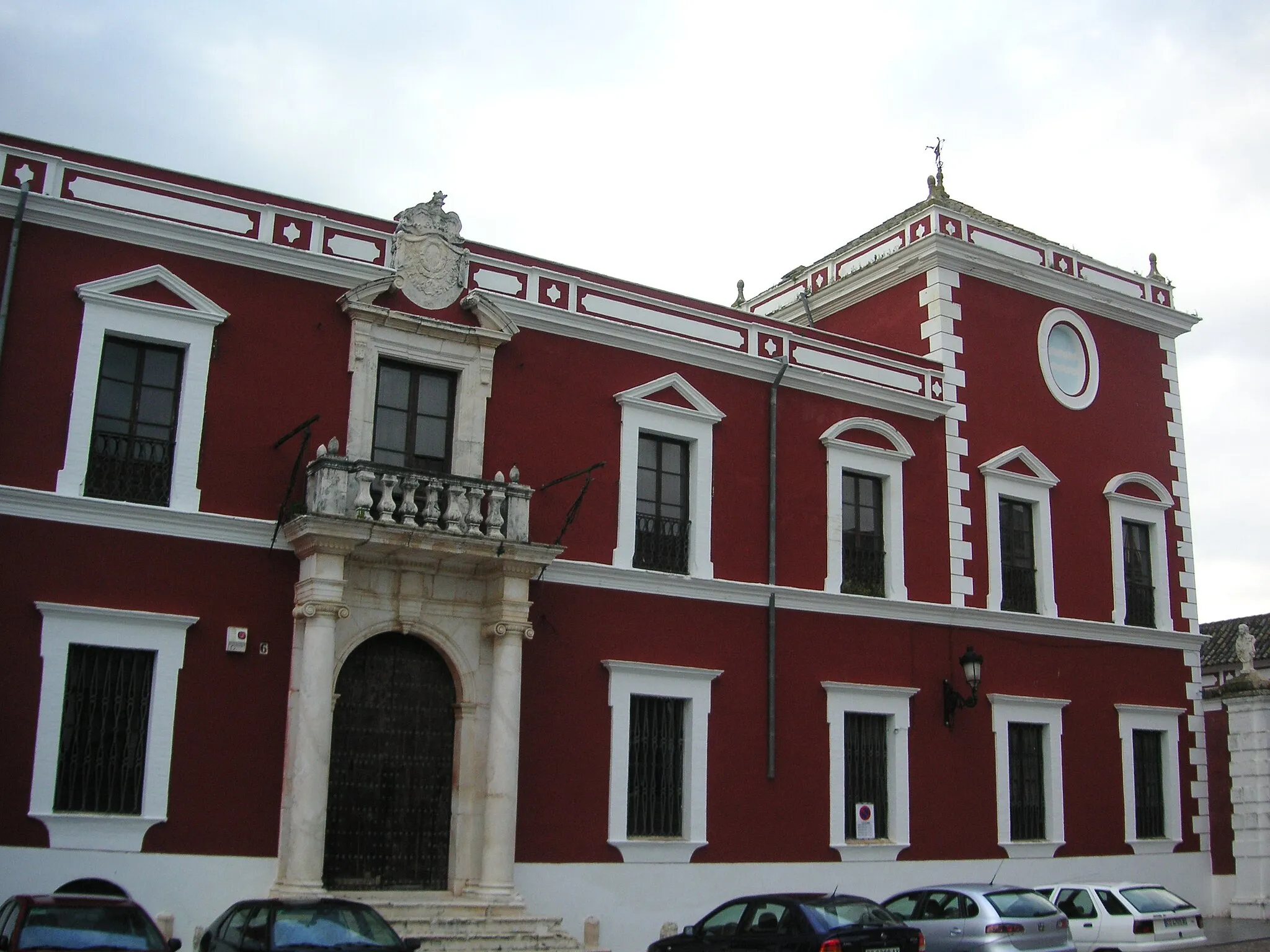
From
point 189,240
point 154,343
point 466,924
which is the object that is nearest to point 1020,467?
point 466,924

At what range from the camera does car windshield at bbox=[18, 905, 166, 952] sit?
1052cm

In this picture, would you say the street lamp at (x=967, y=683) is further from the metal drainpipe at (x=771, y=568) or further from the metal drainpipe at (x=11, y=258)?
the metal drainpipe at (x=11, y=258)

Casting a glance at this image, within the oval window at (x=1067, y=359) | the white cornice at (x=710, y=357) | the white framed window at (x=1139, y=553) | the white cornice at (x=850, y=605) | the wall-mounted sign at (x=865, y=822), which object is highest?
the oval window at (x=1067, y=359)

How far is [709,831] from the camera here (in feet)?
57.4

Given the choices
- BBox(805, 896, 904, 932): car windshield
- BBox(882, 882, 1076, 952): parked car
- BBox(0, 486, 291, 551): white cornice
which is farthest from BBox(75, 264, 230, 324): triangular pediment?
BBox(882, 882, 1076, 952): parked car

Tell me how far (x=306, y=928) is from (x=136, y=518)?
17.8 feet

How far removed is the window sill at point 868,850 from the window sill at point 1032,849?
2.07m

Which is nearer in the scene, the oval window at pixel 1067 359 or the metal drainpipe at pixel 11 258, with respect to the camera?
the metal drainpipe at pixel 11 258

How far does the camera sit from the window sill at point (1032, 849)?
2005 cm

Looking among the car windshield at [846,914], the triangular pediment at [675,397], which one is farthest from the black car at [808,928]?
the triangular pediment at [675,397]

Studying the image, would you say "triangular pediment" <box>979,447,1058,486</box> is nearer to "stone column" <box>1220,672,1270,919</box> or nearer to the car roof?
"stone column" <box>1220,672,1270,919</box>

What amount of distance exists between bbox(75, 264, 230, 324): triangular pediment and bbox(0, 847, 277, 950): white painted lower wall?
19.6 ft

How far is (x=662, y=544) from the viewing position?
18078 mm

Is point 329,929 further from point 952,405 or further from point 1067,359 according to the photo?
point 1067,359
